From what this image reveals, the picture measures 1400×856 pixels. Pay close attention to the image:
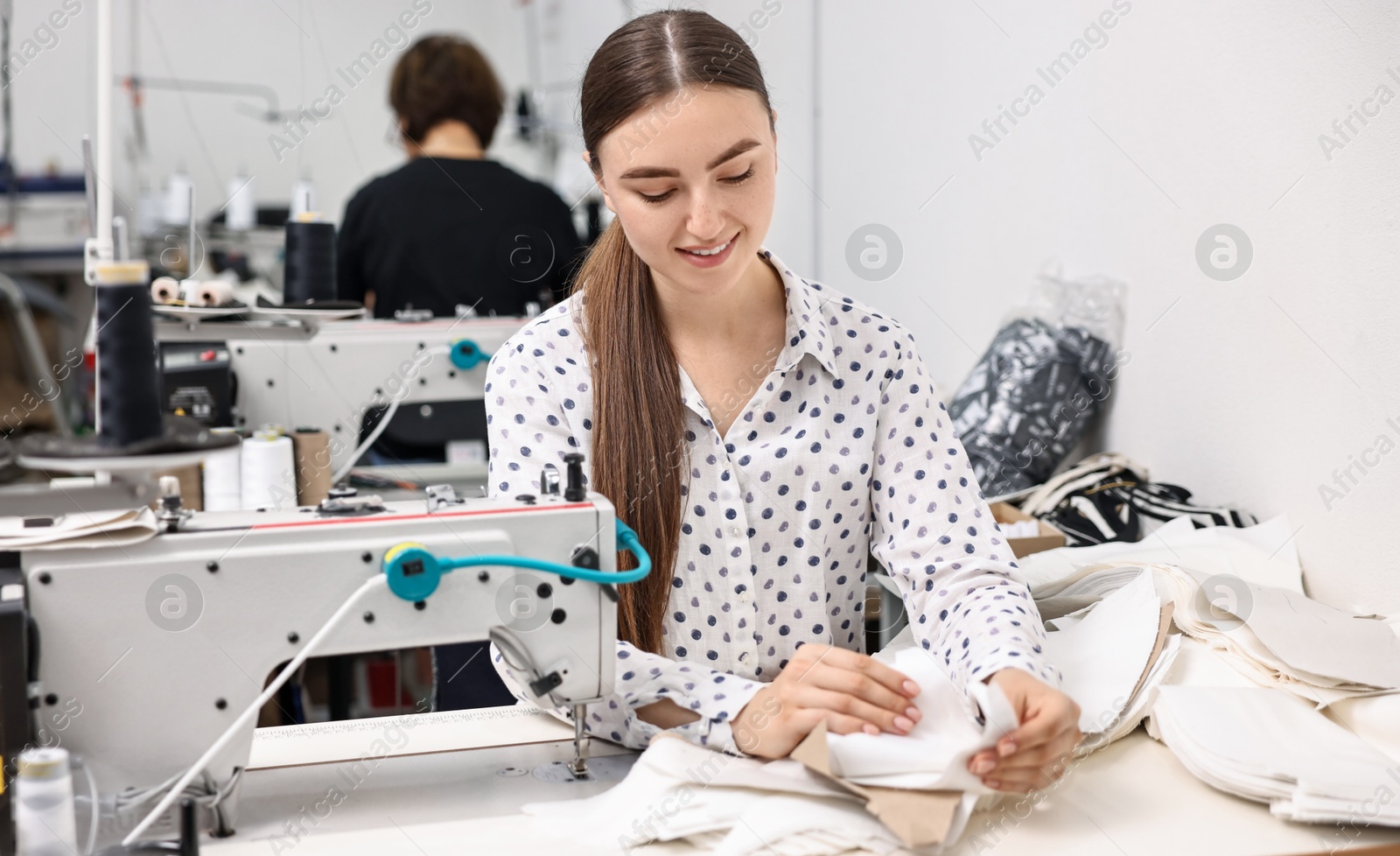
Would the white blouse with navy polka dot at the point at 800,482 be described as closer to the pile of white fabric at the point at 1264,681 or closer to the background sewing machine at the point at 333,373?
the pile of white fabric at the point at 1264,681

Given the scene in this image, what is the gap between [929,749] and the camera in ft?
3.11

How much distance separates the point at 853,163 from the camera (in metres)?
3.45

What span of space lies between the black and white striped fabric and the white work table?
0.76 metres

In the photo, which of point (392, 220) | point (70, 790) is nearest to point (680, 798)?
point (70, 790)

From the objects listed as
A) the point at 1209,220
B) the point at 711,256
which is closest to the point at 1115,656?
the point at 711,256

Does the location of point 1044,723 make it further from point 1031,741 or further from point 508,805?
point 508,805

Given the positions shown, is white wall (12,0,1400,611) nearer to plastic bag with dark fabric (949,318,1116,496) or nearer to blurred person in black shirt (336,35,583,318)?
plastic bag with dark fabric (949,318,1116,496)

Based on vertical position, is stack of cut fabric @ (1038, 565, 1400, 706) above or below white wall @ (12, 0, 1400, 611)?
below

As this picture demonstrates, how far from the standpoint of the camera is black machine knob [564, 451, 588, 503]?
3.44 ft

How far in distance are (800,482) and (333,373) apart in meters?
1.08

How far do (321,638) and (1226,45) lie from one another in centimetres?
159

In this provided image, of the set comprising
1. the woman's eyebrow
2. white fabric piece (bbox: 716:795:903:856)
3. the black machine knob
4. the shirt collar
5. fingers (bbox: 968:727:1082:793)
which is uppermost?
the woman's eyebrow

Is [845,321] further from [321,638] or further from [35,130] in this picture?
[35,130]

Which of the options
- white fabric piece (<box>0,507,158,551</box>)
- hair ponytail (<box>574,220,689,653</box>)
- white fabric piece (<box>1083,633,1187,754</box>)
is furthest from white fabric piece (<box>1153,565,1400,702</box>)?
white fabric piece (<box>0,507,158,551</box>)
